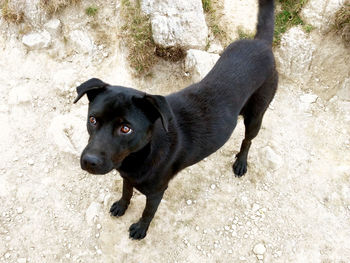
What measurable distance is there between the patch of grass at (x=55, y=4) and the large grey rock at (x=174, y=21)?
4.58 feet

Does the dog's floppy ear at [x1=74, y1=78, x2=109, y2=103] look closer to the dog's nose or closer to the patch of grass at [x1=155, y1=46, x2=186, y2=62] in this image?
the dog's nose

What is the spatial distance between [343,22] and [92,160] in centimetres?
498

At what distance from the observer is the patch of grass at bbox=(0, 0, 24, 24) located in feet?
18.0

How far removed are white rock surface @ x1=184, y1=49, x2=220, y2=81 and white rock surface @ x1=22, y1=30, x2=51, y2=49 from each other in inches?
100

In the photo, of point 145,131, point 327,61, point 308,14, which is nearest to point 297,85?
point 327,61

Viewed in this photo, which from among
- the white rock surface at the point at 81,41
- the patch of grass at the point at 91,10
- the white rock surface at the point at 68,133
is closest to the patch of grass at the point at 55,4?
the patch of grass at the point at 91,10

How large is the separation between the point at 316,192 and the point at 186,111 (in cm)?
250

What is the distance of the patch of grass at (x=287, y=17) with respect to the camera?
5.70 meters

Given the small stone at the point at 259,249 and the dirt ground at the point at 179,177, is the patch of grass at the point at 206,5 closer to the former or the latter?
the dirt ground at the point at 179,177

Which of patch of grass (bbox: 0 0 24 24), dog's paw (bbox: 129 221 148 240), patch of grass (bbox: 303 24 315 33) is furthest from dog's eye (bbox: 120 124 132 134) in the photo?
patch of grass (bbox: 303 24 315 33)

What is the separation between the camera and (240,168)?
183 inches

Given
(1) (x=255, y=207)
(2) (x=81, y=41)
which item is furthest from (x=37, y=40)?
(1) (x=255, y=207)

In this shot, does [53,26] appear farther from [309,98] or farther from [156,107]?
[309,98]

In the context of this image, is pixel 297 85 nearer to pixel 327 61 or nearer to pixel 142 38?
pixel 327 61
